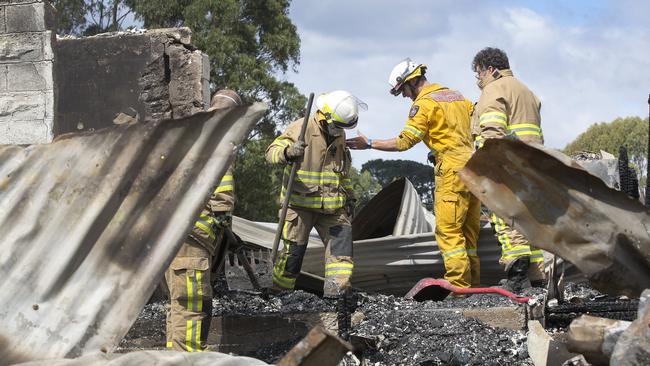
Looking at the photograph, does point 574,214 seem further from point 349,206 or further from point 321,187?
point 349,206

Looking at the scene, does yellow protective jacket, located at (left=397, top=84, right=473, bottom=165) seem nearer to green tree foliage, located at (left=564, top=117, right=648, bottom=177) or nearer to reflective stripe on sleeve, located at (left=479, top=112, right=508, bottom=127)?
reflective stripe on sleeve, located at (left=479, top=112, right=508, bottom=127)

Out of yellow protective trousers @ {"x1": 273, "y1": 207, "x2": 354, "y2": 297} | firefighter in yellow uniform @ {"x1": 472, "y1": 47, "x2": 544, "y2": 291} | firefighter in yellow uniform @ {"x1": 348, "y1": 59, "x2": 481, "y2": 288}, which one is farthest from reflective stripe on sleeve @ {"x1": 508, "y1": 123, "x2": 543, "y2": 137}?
yellow protective trousers @ {"x1": 273, "y1": 207, "x2": 354, "y2": 297}

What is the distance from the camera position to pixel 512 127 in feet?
25.6

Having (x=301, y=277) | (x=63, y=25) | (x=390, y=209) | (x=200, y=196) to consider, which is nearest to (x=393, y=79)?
(x=301, y=277)

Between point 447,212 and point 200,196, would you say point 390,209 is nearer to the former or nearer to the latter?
point 447,212

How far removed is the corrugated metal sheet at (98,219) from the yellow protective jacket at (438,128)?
491 centimetres

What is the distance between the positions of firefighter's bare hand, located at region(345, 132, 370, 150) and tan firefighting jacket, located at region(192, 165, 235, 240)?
1844 millimetres

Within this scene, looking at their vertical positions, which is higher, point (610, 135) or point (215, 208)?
point (610, 135)

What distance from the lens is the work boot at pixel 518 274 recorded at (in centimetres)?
771

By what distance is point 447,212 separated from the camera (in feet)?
26.0

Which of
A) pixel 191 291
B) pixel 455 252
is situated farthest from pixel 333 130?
pixel 191 291

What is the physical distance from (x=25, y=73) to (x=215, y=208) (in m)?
2.64

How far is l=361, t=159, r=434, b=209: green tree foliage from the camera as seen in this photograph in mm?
14297

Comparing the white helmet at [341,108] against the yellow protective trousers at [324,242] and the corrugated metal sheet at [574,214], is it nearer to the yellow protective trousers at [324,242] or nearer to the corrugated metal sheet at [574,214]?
the yellow protective trousers at [324,242]
